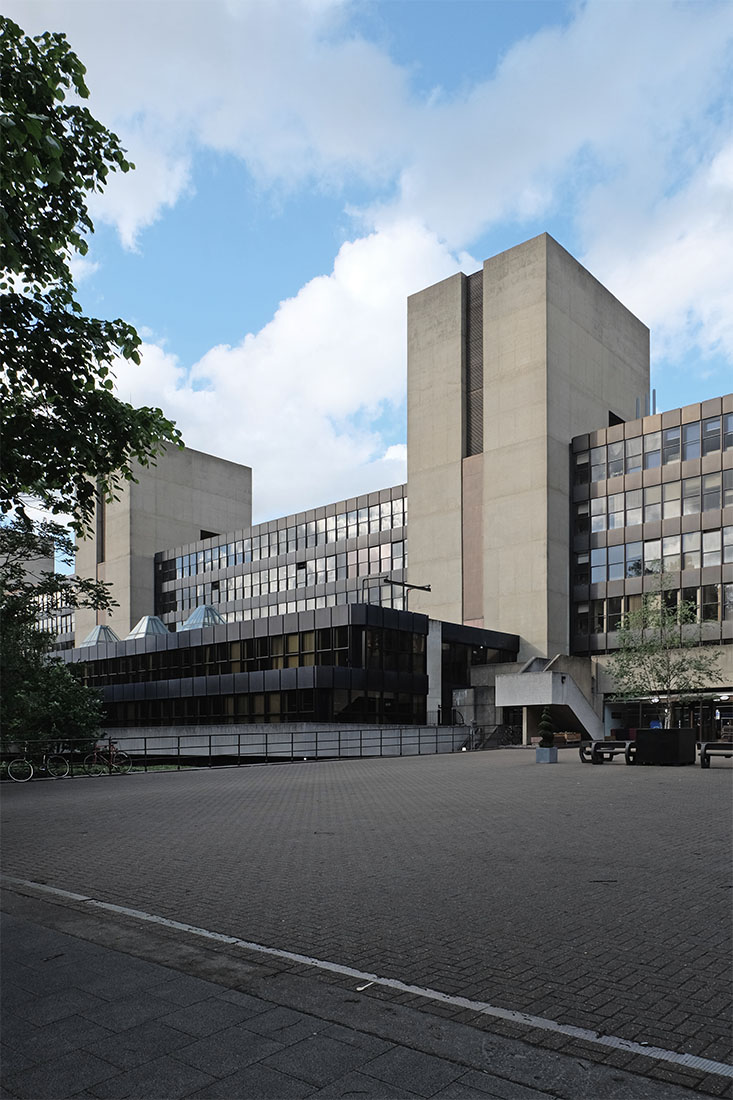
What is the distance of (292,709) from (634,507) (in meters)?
27.2

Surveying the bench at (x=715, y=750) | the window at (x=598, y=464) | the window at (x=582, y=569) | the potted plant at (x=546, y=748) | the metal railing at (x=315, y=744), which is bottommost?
the metal railing at (x=315, y=744)

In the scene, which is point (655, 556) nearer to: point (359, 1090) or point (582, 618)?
point (582, 618)

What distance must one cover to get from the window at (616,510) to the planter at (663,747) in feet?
112

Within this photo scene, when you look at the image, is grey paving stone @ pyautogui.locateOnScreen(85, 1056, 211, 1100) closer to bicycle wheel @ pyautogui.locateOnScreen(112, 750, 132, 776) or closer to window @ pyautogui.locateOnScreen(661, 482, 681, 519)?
bicycle wheel @ pyautogui.locateOnScreen(112, 750, 132, 776)

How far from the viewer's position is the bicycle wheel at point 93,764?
92.8 ft

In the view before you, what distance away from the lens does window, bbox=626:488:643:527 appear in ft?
192

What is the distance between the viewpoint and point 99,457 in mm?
10391

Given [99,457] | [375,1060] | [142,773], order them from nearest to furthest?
[375,1060], [99,457], [142,773]

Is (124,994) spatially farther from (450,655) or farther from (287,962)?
(450,655)

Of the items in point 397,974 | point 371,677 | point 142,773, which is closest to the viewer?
point 397,974

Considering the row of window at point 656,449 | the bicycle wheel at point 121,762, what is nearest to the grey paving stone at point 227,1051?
the bicycle wheel at point 121,762

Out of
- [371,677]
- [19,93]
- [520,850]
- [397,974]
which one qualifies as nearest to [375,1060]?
[397,974]

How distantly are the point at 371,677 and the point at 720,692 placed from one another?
2166 cm

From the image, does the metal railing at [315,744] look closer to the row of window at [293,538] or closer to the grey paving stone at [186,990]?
the grey paving stone at [186,990]
